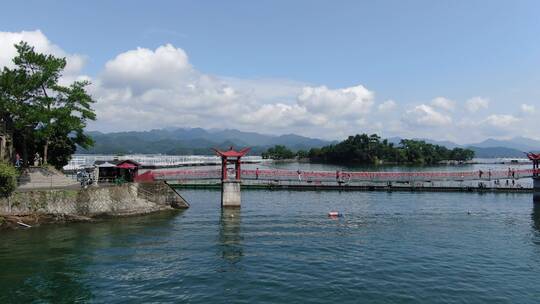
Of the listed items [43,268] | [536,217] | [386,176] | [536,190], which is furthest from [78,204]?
[536,190]

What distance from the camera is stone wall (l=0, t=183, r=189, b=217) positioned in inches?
1471

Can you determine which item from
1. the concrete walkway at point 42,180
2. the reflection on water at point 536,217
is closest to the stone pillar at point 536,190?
the reflection on water at point 536,217

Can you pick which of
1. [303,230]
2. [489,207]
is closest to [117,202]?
[303,230]

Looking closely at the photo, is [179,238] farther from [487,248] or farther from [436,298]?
[487,248]

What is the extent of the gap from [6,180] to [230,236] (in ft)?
69.1

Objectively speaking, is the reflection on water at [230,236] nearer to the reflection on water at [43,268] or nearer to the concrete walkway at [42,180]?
the reflection on water at [43,268]

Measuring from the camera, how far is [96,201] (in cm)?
4119

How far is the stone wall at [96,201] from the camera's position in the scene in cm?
3738

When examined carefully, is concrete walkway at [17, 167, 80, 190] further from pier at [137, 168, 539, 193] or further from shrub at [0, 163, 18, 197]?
pier at [137, 168, 539, 193]

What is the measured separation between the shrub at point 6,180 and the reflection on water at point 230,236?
19302mm

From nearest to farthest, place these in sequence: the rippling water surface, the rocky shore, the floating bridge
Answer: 1. the rippling water surface
2. the rocky shore
3. the floating bridge

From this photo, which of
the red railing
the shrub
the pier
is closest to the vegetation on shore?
the shrub

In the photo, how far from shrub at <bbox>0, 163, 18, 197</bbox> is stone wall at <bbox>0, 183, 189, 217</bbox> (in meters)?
0.63

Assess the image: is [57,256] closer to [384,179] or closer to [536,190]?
[384,179]
